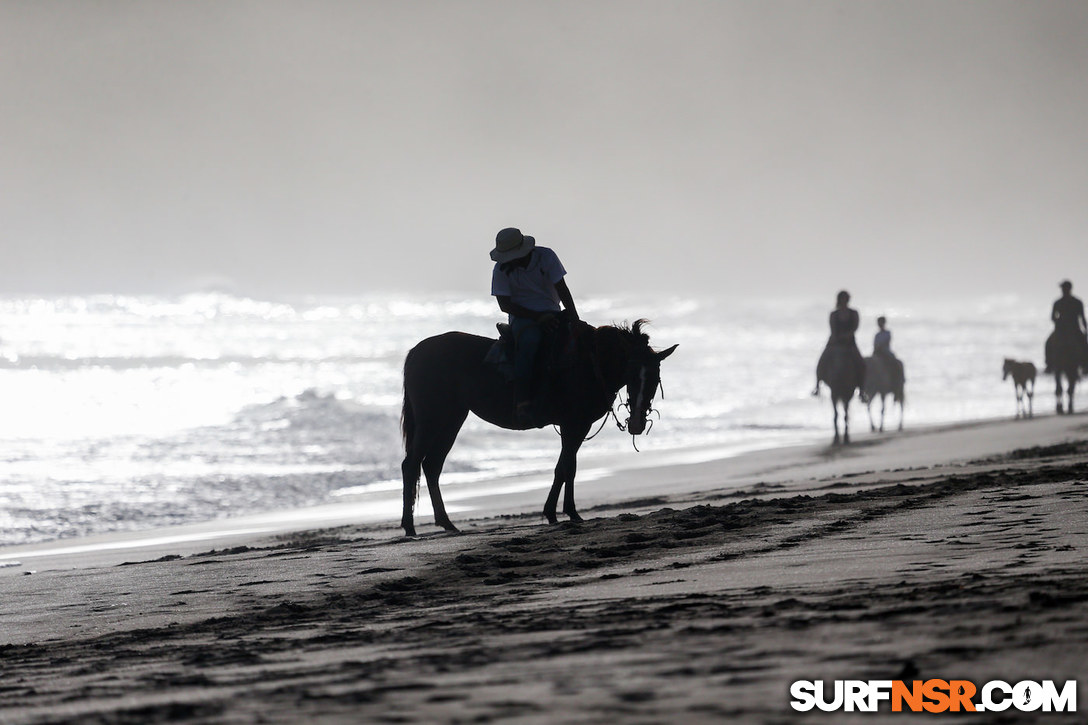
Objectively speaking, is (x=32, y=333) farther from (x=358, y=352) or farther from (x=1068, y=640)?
(x=1068, y=640)

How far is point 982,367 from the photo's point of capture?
47000 mm

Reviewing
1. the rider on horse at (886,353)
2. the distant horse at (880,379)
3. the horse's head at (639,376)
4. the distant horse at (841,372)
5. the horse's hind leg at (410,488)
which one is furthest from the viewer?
the rider on horse at (886,353)

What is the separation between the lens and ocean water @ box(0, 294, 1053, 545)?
16.8m

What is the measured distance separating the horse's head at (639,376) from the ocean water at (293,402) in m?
6.74

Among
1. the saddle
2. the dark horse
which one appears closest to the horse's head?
Answer: the dark horse

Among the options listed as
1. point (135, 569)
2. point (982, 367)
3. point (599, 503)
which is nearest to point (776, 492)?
point (599, 503)

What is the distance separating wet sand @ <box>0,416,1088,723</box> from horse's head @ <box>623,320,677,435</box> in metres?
0.73

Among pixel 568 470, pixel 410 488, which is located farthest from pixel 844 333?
pixel 410 488

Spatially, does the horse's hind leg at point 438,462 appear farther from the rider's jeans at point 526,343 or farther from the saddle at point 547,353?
the rider's jeans at point 526,343

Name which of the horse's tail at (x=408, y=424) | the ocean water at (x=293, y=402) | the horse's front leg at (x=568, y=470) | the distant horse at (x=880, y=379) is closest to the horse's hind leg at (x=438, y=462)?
the horse's tail at (x=408, y=424)

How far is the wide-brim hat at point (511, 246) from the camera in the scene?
944 cm

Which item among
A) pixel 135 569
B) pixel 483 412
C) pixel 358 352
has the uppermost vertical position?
pixel 358 352

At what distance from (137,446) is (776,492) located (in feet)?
43.5

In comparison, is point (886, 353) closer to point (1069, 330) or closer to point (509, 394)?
point (1069, 330)
